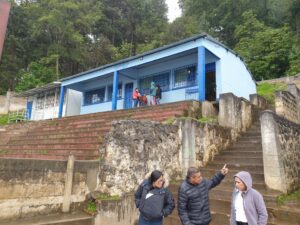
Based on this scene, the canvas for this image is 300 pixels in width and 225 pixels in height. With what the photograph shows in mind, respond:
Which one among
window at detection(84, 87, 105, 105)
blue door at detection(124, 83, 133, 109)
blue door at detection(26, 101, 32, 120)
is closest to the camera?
blue door at detection(124, 83, 133, 109)

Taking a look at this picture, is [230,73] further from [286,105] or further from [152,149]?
[152,149]

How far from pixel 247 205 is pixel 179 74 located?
38.2ft

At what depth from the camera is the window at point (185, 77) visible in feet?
45.6

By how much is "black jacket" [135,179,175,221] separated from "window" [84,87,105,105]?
50.5 feet

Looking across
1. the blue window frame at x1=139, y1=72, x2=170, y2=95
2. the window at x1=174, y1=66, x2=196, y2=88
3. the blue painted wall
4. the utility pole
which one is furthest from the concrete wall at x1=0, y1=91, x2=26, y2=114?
the utility pole

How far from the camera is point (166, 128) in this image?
720 cm

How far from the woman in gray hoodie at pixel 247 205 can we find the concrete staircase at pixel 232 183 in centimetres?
186

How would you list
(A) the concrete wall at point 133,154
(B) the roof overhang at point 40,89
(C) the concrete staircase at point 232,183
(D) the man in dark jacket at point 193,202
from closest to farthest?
(D) the man in dark jacket at point 193,202 → (C) the concrete staircase at point 232,183 → (A) the concrete wall at point 133,154 → (B) the roof overhang at point 40,89

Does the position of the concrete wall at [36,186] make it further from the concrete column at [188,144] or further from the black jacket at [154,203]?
the concrete column at [188,144]

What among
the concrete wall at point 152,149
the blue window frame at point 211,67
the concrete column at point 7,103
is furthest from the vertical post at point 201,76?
the concrete column at point 7,103

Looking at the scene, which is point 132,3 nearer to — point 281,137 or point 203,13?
point 203,13

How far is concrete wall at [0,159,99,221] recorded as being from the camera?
4.59 meters

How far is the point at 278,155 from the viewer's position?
226 inches

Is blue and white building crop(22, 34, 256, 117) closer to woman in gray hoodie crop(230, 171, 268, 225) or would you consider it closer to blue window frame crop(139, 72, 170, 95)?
blue window frame crop(139, 72, 170, 95)
